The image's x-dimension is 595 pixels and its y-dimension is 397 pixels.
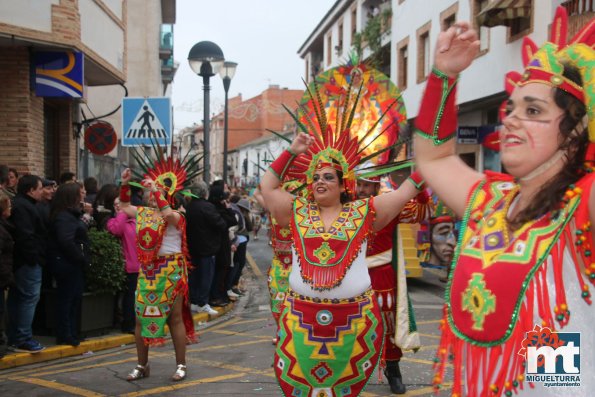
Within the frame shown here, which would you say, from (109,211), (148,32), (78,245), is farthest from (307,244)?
(148,32)

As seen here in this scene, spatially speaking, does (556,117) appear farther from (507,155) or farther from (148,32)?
(148,32)

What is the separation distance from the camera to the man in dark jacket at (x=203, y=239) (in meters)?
9.51

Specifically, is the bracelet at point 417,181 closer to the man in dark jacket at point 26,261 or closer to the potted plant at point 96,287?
the man in dark jacket at point 26,261

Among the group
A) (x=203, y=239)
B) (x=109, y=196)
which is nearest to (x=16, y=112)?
(x=109, y=196)

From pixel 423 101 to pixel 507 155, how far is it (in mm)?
474

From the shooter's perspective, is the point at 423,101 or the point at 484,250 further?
the point at 423,101

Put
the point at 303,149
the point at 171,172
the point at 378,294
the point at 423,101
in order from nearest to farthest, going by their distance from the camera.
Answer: the point at 423,101 → the point at 303,149 → the point at 378,294 → the point at 171,172

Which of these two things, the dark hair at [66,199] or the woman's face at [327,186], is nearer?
the woman's face at [327,186]

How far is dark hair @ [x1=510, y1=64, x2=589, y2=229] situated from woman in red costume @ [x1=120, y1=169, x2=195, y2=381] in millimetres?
4415

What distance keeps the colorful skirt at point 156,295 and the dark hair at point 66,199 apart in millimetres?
1742

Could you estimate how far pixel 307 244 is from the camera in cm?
385

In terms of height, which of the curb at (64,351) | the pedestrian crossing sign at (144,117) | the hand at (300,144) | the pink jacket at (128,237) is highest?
the pedestrian crossing sign at (144,117)

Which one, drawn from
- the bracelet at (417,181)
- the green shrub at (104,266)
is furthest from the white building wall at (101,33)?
the bracelet at (417,181)

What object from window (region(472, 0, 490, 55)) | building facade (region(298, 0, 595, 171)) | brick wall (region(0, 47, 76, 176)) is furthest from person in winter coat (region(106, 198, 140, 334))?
window (region(472, 0, 490, 55))
